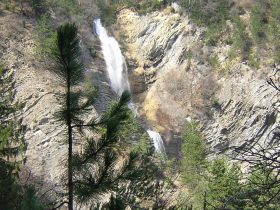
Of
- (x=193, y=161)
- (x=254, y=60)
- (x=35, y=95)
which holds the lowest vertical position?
(x=193, y=161)

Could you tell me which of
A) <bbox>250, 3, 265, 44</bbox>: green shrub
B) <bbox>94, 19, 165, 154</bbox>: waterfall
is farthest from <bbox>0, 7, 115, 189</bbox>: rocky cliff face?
<bbox>250, 3, 265, 44</bbox>: green shrub

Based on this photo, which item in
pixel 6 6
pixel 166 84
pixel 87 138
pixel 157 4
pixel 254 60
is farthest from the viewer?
pixel 157 4

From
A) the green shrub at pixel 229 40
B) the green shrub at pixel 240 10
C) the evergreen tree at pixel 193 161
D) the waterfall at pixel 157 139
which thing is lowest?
the evergreen tree at pixel 193 161

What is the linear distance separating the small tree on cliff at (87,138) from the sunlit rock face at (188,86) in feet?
72.8

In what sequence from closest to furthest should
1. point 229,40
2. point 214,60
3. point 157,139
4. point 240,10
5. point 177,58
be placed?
point 157,139, point 214,60, point 229,40, point 177,58, point 240,10

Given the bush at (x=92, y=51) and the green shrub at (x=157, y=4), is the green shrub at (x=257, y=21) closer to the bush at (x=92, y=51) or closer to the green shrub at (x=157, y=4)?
the green shrub at (x=157, y=4)

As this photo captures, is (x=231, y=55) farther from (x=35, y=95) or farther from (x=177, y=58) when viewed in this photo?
(x=35, y=95)

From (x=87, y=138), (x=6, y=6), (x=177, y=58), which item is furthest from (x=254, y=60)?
(x=87, y=138)

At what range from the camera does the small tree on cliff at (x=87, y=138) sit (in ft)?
11.1

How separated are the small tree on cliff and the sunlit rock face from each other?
2218cm

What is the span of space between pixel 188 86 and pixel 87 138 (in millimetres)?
27749

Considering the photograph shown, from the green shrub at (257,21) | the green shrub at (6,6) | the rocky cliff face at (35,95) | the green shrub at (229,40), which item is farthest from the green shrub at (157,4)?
the green shrub at (6,6)

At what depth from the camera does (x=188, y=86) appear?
1201 inches

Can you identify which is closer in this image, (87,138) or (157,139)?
(87,138)
